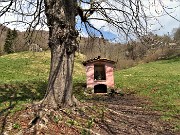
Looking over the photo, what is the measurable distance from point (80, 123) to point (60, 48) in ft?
7.45

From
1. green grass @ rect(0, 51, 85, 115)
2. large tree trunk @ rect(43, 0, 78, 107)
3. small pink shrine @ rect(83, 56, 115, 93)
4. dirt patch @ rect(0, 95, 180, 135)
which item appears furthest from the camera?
small pink shrine @ rect(83, 56, 115, 93)

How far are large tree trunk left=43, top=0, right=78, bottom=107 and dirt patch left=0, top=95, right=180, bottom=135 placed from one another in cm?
57

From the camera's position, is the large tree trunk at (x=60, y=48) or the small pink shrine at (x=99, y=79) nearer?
the large tree trunk at (x=60, y=48)

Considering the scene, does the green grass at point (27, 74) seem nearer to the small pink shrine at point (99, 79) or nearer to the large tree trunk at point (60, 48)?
the small pink shrine at point (99, 79)

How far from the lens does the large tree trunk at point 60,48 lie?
8.85m

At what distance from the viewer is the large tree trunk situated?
8.85 meters

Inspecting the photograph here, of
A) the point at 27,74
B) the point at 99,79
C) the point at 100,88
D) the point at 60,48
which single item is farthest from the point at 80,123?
the point at 27,74

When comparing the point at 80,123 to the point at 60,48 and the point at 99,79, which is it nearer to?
the point at 60,48

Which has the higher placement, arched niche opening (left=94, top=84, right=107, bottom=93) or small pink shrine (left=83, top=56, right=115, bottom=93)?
small pink shrine (left=83, top=56, right=115, bottom=93)

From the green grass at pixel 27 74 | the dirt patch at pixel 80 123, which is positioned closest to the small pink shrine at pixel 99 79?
the green grass at pixel 27 74

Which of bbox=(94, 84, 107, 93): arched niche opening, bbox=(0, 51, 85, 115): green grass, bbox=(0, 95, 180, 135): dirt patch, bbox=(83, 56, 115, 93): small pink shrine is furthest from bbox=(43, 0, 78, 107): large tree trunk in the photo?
bbox=(94, 84, 107, 93): arched niche opening

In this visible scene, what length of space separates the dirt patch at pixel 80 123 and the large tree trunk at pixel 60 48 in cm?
57

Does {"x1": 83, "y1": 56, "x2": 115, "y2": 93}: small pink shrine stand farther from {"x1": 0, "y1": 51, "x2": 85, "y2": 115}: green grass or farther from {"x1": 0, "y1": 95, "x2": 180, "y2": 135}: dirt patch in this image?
{"x1": 0, "y1": 95, "x2": 180, "y2": 135}: dirt patch

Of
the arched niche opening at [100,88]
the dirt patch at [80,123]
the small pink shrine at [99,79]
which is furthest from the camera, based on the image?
the arched niche opening at [100,88]
